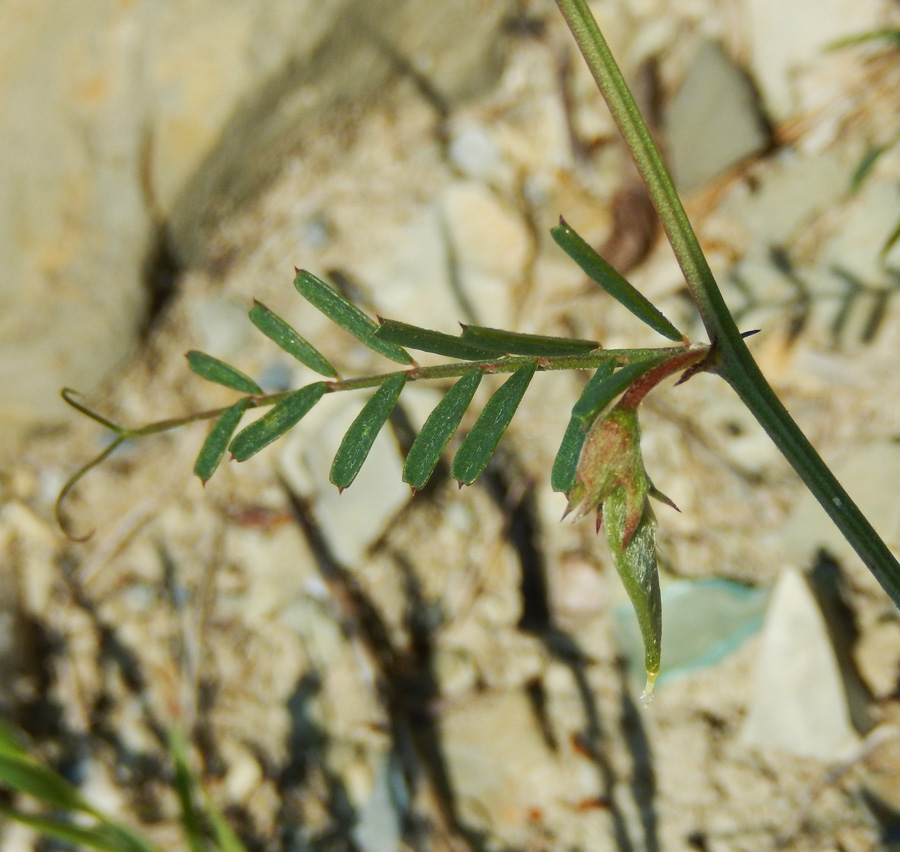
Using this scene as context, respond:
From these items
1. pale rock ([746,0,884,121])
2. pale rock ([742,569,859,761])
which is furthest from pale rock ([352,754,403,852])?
pale rock ([746,0,884,121])

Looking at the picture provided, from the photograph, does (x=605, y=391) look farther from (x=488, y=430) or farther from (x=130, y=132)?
(x=130, y=132)

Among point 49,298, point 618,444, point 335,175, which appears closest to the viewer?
point 618,444

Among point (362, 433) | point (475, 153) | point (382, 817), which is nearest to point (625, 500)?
point (362, 433)

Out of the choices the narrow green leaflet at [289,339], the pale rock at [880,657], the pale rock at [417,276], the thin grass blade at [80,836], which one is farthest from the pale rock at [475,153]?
the thin grass blade at [80,836]

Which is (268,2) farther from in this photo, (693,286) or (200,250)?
(693,286)

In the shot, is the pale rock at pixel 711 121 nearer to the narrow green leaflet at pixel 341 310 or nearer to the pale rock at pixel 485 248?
the pale rock at pixel 485 248

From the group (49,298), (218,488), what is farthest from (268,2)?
(218,488)
